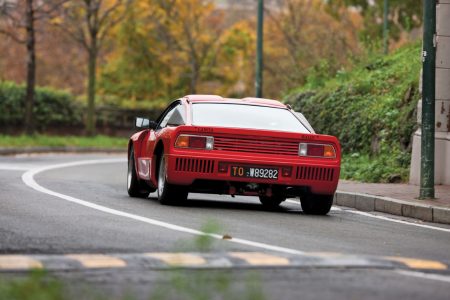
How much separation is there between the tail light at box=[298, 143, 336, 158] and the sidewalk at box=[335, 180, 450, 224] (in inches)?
54.6

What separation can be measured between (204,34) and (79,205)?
4599 cm

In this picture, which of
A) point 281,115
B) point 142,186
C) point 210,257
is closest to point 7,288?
point 210,257

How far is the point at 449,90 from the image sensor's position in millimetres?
19766

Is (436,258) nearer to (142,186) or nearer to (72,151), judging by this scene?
(142,186)

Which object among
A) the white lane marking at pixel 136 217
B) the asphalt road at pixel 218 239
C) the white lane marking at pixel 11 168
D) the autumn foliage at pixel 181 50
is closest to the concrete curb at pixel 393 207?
the asphalt road at pixel 218 239

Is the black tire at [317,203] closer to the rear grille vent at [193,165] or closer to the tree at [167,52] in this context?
the rear grille vent at [193,165]

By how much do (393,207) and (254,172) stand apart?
232 centimetres

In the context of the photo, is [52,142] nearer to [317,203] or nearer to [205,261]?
[317,203]

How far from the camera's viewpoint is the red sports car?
14.3 meters

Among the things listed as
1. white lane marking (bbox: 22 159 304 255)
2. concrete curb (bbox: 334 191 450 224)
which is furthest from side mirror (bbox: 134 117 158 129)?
concrete curb (bbox: 334 191 450 224)

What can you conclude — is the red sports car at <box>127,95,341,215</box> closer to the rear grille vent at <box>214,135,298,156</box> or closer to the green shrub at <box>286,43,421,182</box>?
the rear grille vent at <box>214,135,298,156</box>

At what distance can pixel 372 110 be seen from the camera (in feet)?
78.4

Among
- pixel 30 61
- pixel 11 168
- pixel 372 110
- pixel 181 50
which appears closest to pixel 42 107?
pixel 181 50

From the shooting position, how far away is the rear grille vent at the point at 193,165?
14.3 meters
